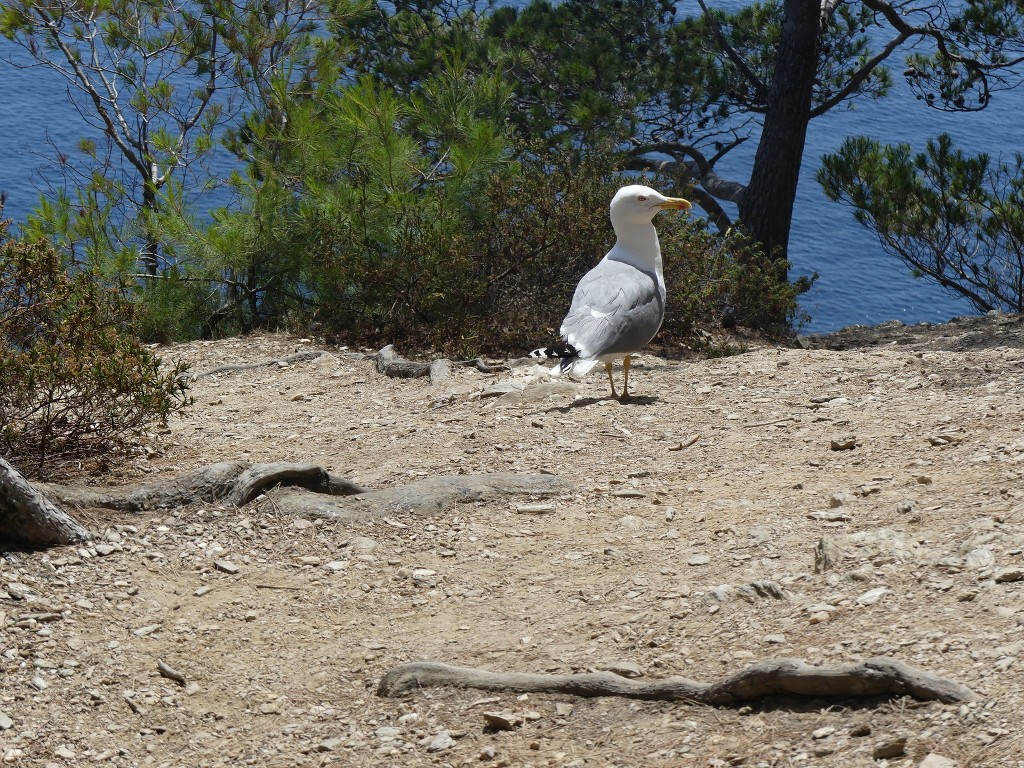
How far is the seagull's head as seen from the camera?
6555 millimetres

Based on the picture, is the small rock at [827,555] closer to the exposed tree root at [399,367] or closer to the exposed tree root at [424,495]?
the exposed tree root at [424,495]

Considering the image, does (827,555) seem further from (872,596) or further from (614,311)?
(614,311)

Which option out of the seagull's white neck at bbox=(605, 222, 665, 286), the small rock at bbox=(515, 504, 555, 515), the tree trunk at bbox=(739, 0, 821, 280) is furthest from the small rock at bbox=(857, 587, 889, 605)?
the tree trunk at bbox=(739, 0, 821, 280)

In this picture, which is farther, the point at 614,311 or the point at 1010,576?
the point at 614,311

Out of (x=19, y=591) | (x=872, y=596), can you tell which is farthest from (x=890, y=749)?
(x=19, y=591)

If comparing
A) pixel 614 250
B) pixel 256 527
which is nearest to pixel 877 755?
pixel 256 527

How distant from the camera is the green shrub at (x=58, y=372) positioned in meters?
4.75

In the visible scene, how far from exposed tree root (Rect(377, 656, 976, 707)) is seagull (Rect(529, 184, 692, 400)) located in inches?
108

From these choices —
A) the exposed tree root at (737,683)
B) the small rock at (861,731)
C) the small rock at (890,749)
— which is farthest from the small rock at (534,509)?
the small rock at (890,749)

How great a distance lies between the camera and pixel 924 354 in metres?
7.13

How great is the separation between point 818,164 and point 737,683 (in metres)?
18.5

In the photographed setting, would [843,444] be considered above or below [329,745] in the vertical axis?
above

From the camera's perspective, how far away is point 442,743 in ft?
10.1

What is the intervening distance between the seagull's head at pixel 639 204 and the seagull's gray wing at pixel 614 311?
281 mm
